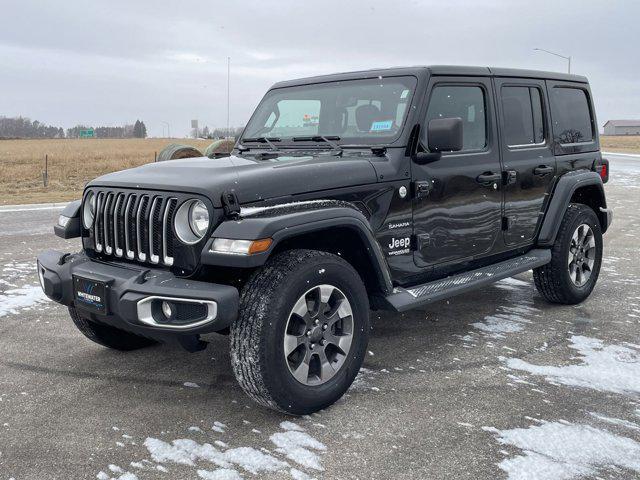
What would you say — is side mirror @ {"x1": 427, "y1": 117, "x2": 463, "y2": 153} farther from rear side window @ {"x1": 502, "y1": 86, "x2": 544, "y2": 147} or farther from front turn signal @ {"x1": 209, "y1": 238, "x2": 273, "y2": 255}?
front turn signal @ {"x1": 209, "y1": 238, "x2": 273, "y2": 255}

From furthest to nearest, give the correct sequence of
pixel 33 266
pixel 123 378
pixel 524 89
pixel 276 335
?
pixel 33 266 → pixel 524 89 → pixel 123 378 → pixel 276 335

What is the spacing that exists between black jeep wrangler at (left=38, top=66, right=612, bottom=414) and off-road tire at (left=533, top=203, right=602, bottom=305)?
17 mm

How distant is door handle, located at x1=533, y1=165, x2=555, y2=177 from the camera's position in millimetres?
5194

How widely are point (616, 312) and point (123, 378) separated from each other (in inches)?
159

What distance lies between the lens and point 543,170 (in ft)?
17.3

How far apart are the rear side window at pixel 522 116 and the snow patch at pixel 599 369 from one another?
1.66 metres

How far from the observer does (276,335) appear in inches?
125

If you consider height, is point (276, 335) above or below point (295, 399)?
above

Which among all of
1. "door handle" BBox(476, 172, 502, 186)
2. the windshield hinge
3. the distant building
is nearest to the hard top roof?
"door handle" BBox(476, 172, 502, 186)

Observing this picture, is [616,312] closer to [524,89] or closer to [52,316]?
[524,89]

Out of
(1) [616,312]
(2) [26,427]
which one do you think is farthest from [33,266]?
(1) [616,312]

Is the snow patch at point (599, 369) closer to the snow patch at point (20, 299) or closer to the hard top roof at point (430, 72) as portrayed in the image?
the hard top roof at point (430, 72)

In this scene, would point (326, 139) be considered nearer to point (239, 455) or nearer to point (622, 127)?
point (239, 455)

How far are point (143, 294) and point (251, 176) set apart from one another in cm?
84
